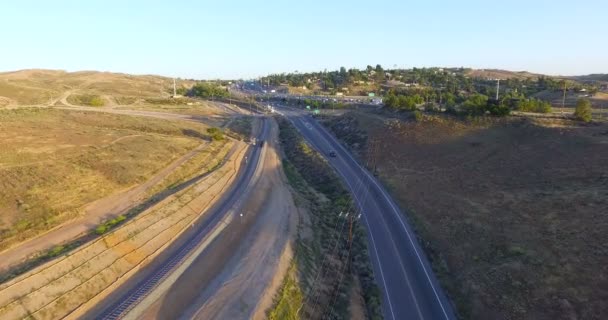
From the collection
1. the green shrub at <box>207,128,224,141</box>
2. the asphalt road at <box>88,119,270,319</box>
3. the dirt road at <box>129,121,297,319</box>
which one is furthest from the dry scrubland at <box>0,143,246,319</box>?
the green shrub at <box>207,128,224,141</box>

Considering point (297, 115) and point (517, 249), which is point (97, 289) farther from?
point (297, 115)

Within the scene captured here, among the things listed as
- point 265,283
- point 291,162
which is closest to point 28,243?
point 265,283

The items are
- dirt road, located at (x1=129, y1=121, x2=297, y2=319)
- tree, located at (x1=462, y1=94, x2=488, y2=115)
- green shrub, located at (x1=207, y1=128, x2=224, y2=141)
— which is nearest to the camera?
dirt road, located at (x1=129, y1=121, x2=297, y2=319)

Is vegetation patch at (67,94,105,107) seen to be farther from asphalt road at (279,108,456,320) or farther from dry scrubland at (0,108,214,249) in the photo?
asphalt road at (279,108,456,320)

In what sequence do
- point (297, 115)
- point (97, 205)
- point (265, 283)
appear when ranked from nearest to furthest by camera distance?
1. point (265, 283)
2. point (97, 205)
3. point (297, 115)

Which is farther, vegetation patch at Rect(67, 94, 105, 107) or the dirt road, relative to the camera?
vegetation patch at Rect(67, 94, 105, 107)

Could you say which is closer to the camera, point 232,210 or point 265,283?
point 265,283

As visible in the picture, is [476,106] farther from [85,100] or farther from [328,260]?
[85,100]
